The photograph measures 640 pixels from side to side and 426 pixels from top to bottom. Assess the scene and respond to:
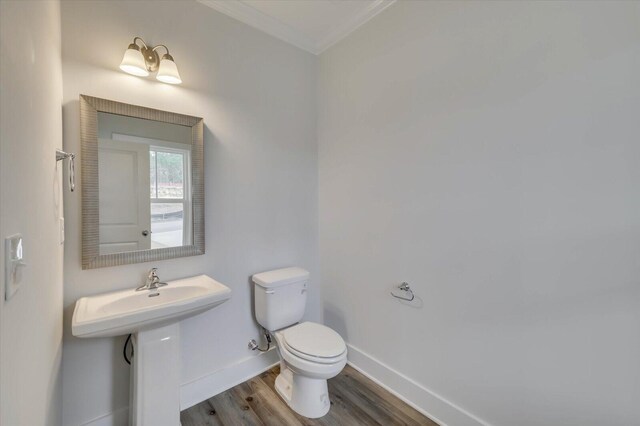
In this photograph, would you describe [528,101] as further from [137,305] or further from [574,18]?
[137,305]

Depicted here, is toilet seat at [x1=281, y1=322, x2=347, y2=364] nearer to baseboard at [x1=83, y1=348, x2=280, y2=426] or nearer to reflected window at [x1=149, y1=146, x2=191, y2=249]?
baseboard at [x1=83, y1=348, x2=280, y2=426]

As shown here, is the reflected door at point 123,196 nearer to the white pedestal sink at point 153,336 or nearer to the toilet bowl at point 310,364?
the white pedestal sink at point 153,336

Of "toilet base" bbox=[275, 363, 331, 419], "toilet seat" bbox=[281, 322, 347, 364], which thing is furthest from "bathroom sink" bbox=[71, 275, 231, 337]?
"toilet base" bbox=[275, 363, 331, 419]

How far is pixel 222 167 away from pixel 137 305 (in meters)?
0.96

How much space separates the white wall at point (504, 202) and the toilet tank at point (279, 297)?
1.59 ft

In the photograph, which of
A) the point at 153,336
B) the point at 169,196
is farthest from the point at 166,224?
the point at 153,336

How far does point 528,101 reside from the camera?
1.26 metres

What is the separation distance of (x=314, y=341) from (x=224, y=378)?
0.75m

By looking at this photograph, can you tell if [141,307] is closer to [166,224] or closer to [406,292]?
[166,224]

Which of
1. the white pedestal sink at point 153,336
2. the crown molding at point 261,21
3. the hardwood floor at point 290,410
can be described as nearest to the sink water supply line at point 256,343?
the hardwood floor at point 290,410

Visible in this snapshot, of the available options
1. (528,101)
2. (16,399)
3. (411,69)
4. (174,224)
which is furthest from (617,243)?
(174,224)

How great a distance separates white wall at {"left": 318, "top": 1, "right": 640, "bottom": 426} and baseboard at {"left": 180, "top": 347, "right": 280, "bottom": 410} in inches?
31.4

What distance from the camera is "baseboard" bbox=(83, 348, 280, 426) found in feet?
5.01

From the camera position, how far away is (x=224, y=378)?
1.91 meters
